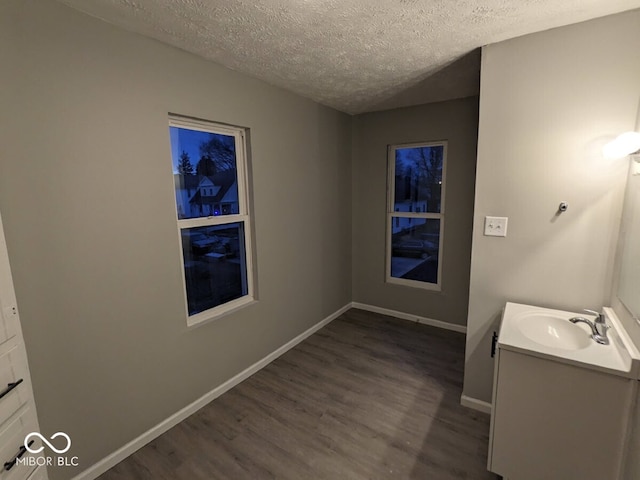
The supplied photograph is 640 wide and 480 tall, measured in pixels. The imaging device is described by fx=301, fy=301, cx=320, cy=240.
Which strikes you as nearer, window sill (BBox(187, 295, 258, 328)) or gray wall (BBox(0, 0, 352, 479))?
gray wall (BBox(0, 0, 352, 479))

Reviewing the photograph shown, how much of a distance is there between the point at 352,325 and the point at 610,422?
252 cm

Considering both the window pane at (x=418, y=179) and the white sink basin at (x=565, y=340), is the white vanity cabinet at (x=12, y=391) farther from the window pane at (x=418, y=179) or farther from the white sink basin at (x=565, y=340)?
the window pane at (x=418, y=179)

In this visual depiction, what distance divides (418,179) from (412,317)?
1.71 metres

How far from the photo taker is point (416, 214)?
144 inches

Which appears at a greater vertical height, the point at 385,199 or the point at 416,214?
the point at 385,199

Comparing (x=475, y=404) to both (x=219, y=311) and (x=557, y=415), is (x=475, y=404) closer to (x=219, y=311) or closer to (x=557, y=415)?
(x=557, y=415)

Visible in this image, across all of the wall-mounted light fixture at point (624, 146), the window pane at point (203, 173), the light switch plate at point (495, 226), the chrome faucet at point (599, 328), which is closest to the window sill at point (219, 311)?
the window pane at point (203, 173)

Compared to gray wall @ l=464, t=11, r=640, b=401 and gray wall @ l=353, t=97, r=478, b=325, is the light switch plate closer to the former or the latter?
Result: gray wall @ l=464, t=11, r=640, b=401

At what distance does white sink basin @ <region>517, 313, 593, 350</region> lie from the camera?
1721mm

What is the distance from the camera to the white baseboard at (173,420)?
173 cm

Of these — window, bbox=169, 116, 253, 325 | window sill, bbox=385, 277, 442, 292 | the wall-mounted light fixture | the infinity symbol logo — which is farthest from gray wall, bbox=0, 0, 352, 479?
the wall-mounted light fixture

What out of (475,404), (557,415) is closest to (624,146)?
(557,415)

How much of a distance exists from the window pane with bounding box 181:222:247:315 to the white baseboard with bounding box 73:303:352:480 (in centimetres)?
66

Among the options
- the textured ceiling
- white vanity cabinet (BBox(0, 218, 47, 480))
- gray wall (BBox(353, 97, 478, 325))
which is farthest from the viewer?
gray wall (BBox(353, 97, 478, 325))
